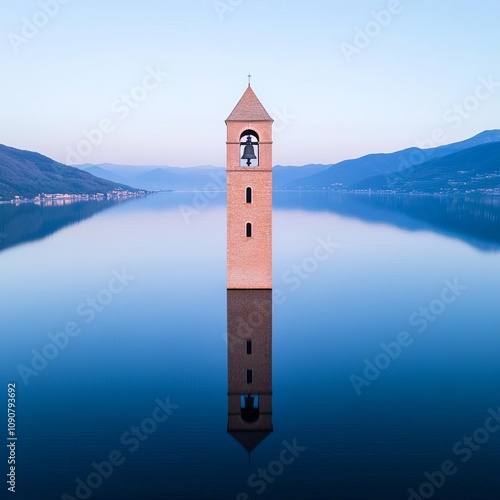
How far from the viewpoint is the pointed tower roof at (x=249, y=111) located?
87.5 feet

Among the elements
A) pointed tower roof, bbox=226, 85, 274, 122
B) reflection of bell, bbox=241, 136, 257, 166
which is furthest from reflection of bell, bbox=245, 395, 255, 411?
pointed tower roof, bbox=226, 85, 274, 122

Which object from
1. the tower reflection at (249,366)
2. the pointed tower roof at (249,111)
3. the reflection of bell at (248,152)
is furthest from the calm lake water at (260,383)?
the pointed tower roof at (249,111)

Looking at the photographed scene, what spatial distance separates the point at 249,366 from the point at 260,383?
1.48m

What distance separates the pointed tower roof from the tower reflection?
953cm

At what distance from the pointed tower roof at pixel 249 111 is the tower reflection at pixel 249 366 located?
375 inches

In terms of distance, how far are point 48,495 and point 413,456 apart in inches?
353

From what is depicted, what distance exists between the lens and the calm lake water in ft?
39.4

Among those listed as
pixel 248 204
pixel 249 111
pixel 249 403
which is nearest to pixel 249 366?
pixel 249 403

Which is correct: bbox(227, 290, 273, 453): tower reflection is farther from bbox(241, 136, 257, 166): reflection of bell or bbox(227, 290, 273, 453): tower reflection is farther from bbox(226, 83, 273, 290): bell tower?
bbox(241, 136, 257, 166): reflection of bell

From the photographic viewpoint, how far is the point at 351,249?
160 feet

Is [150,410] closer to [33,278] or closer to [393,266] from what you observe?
[33,278]

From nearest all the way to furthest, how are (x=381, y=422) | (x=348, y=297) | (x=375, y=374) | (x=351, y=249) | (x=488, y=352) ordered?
1. (x=381, y=422)
2. (x=375, y=374)
3. (x=488, y=352)
4. (x=348, y=297)
5. (x=351, y=249)

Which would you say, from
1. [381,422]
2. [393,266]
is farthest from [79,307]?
[393,266]

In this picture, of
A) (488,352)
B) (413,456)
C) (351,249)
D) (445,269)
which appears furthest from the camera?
(351,249)
